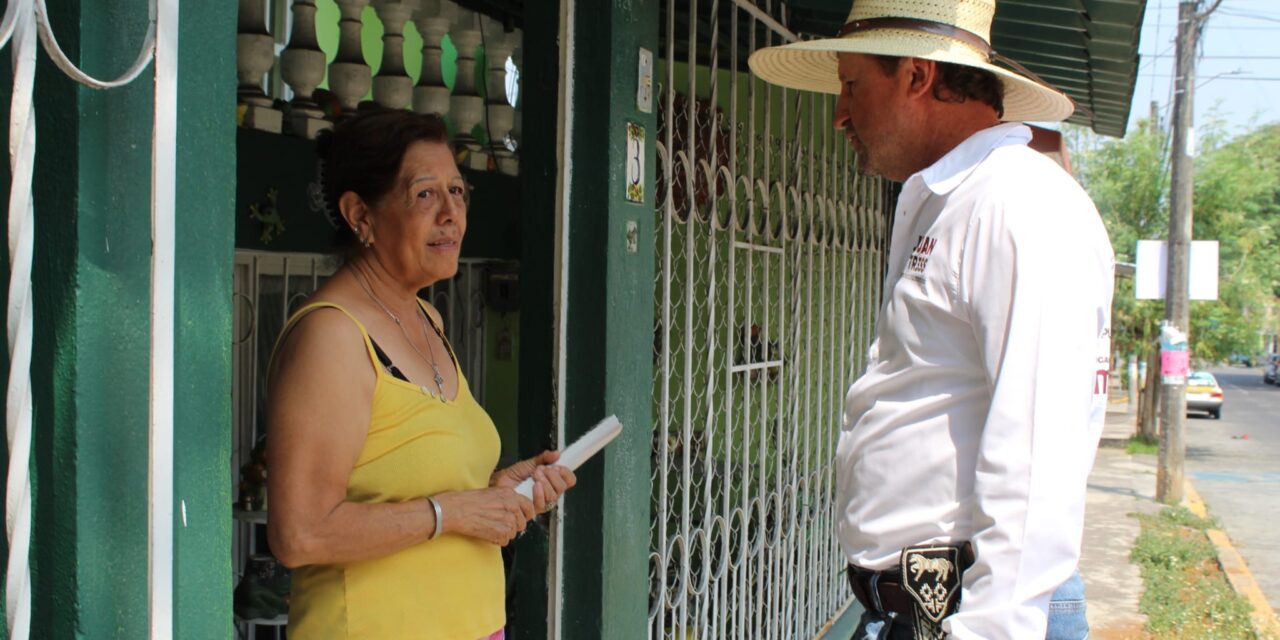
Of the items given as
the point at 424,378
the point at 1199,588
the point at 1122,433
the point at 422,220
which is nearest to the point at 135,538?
the point at 424,378

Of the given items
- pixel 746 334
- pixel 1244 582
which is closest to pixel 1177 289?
pixel 1244 582

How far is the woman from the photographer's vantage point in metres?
1.95

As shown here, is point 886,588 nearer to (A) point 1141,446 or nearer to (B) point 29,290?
(B) point 29,290

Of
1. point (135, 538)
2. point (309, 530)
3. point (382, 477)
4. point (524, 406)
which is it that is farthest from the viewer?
point (524, 406)

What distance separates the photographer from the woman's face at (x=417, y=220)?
2244 mm

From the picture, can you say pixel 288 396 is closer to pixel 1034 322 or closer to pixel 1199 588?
pixel 1034 322

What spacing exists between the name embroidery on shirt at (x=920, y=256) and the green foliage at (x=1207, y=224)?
17.0 meters

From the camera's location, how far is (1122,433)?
67.7ft

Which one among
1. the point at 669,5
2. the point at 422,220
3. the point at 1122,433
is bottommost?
the point at 1122,433

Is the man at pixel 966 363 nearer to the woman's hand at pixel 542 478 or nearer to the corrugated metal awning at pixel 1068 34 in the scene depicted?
the woman's hand at pixel 542 478

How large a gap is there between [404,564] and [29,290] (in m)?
0.94

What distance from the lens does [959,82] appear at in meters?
2.15

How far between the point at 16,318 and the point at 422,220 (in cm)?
101

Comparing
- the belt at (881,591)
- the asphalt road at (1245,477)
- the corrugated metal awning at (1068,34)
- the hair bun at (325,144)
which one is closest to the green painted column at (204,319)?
the hair bun at (325,144)
